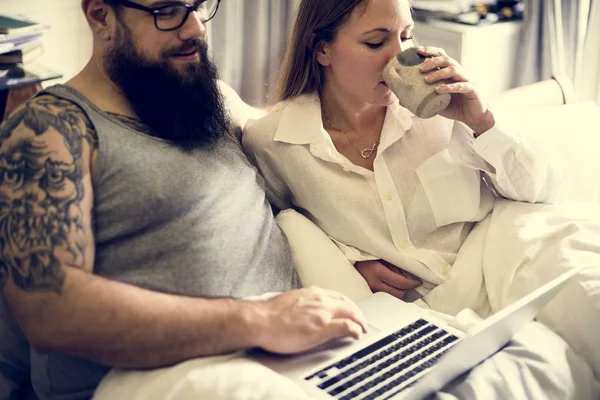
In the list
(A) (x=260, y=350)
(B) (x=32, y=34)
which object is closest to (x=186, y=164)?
(A) (x=260, y=350)

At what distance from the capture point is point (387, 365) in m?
1.11

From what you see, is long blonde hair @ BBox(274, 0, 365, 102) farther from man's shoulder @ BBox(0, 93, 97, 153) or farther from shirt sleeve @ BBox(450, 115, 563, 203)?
man's shoulder @ BBox(0, 93, 97, 153)

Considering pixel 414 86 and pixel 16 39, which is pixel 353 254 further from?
pixel 16 39

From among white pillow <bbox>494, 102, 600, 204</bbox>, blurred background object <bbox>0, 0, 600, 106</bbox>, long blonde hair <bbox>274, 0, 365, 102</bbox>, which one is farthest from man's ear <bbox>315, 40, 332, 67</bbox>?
blurred background object <bbox>0, 0, 600, 106</bbox>

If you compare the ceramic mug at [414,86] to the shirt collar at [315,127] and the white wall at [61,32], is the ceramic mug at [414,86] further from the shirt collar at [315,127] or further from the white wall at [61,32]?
the white wall at [61,32]

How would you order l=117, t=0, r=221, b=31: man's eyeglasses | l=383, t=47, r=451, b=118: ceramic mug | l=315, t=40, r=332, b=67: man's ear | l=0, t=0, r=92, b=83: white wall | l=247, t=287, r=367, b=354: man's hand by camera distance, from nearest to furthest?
l=247, t=287, r=367, b=354: man's hand, l=117, t=0, r=221, b=31: man's eyeglasses, l=383, t=47, r=451, b=118: ceramic mug, l=315, t=40, r=332, b=67: man's ear, l=0, t=0, r=92, b=83: white wall

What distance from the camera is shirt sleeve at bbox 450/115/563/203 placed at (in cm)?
144

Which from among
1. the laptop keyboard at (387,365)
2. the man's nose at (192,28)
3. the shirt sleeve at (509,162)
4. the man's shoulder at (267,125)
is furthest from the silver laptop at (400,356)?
the man's nose at (192,28)

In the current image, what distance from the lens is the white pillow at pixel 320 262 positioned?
1409 millimetres

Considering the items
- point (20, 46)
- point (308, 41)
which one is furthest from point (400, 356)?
point (20, 46)

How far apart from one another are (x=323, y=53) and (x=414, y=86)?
1.05ft

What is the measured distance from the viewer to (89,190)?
43.4 inches

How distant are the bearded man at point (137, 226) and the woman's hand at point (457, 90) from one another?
0.42m

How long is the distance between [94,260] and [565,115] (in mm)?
1284
